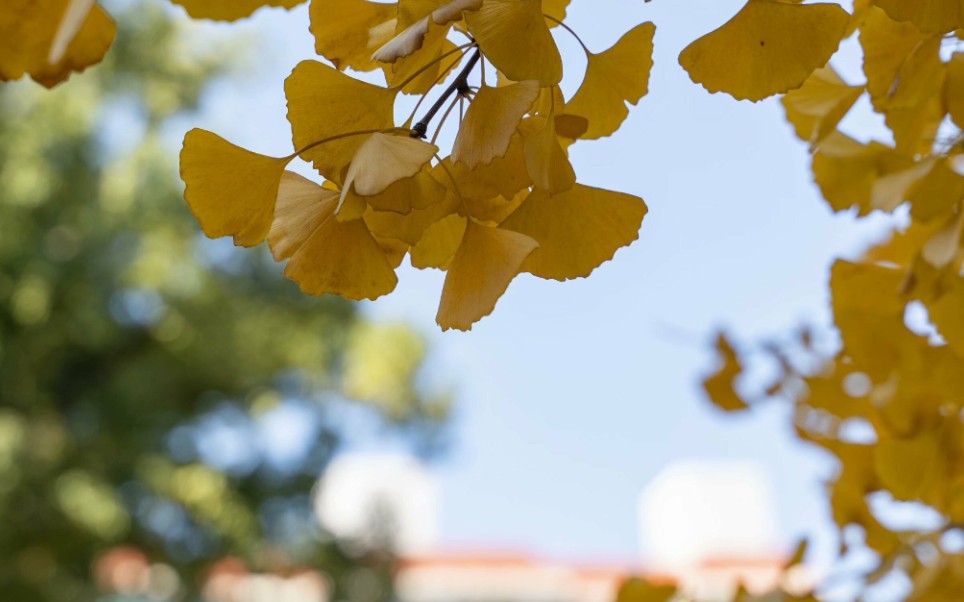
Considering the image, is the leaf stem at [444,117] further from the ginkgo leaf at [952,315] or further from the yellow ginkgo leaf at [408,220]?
the ginkgo leaf at [952,315]

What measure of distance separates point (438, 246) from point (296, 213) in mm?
50

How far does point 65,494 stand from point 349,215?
4.18m

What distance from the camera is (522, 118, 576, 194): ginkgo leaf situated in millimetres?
221

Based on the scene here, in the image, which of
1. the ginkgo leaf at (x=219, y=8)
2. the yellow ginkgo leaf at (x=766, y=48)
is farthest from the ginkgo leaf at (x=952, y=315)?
the ginkgo leaf at (x=219, y=8)

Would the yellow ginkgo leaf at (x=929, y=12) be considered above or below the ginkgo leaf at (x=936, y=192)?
below

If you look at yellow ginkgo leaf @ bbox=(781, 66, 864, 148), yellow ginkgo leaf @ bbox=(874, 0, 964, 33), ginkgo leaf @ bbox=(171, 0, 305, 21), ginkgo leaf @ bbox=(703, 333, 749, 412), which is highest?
ginkgo leaf @ bbox=(703, 333, 749, 412)

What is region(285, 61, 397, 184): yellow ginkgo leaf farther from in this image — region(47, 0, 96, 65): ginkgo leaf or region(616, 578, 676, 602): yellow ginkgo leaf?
region(616, 578, 676, 602): yellow ginkgo leaf

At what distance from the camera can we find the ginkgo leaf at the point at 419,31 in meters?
0.20

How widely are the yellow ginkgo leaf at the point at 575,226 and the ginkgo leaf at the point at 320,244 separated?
0.04m

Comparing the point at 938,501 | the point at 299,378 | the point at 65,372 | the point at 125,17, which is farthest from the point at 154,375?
the point at 938,501

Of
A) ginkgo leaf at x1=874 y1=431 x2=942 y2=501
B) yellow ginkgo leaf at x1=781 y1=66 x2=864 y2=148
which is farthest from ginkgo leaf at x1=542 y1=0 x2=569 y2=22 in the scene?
ginkgo leaf at x1=874 y1=431 x2=942 y2=501

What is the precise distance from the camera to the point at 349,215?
0.69 ft

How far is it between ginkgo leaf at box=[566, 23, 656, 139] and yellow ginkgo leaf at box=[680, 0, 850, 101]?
2 cm

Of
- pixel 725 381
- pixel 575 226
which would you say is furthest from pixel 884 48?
pixel 725 381
